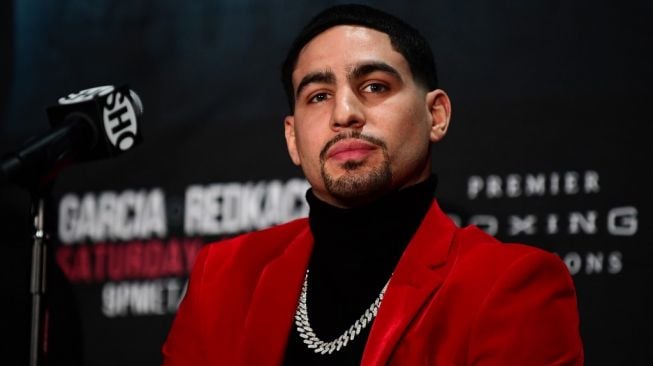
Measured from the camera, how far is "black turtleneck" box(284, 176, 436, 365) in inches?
70.6

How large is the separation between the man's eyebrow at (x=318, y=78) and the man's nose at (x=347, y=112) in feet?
0.14

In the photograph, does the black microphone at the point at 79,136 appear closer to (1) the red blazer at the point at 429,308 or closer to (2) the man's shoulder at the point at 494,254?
(1) the red blazer at the point at 429,308

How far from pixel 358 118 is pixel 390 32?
0.66 ft

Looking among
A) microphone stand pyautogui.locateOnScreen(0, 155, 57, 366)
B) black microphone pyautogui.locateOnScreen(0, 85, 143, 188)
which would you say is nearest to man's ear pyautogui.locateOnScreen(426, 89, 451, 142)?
black microphone pyautogui.locateOnScreen(0, 85, 143, 188)

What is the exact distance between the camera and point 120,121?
167cm

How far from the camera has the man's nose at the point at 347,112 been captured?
174cm

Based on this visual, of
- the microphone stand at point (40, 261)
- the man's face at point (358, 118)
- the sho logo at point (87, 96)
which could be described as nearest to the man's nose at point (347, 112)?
the man's face at point (358, 118)

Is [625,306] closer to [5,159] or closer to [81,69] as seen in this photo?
[5,159]

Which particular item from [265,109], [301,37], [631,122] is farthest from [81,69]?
[631,122]

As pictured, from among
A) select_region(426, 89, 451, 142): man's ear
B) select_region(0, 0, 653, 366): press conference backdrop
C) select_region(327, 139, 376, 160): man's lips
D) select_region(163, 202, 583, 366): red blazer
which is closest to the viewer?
select_region(163, 202, 583, 366): red blazer

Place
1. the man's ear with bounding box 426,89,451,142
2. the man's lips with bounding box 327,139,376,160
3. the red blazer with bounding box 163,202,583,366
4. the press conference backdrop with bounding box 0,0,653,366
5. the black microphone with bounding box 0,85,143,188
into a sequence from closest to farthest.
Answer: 1. the black microphone with bounding box 0,85,143,188
2. the red blazer with bounding box 163,202,583,366
3. the man's lips with bounding box 327,139,376,160
4. the man's ear with bounding box 426,89,451,142
5. the press conference backdrop with bounding box 0,0,653,366

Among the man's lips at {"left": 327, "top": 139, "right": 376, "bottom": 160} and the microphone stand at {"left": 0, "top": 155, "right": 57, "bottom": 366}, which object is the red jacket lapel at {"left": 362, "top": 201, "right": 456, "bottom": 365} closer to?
the man's lips at {"left": 327, "top": 139, "right": 376, "bottom": 160}

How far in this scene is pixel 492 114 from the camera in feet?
7.45

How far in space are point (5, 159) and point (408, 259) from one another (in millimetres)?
717
